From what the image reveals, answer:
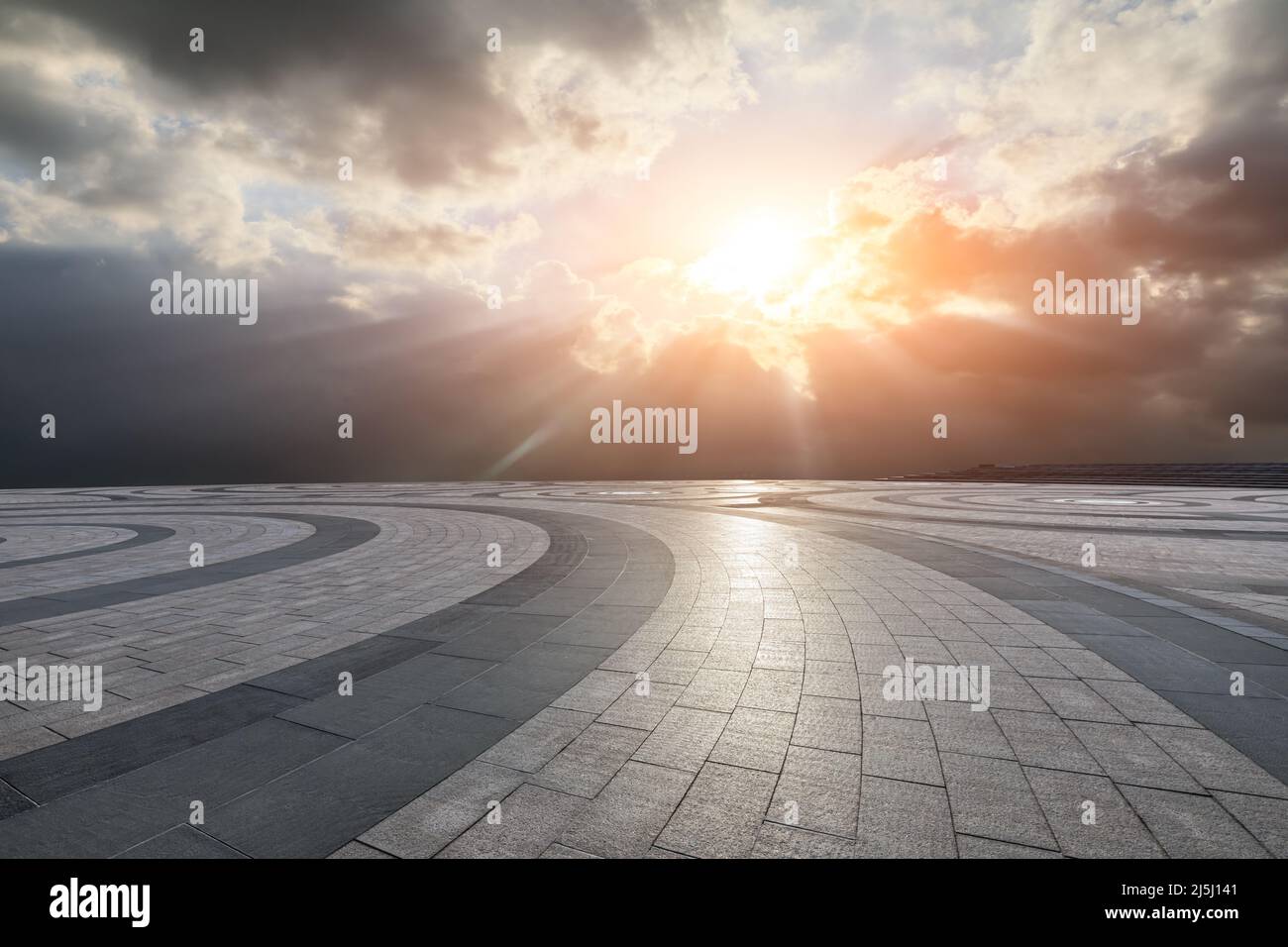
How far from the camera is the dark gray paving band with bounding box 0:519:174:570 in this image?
43.5ft

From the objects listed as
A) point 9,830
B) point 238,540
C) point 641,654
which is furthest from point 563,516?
point 9,830

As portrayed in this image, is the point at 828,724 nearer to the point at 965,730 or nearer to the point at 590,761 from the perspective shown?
the point at 965,730

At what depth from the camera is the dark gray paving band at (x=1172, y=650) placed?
4547 mm

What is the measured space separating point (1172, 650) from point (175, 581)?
16545mm

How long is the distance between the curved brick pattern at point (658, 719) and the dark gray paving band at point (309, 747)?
27 millimetres

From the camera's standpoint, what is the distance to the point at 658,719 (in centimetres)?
479

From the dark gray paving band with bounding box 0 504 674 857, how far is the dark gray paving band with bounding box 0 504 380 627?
612cm

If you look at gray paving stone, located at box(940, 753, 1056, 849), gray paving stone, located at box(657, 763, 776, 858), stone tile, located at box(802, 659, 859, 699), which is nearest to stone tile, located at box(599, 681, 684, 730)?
gray paving stone, located at box(657, 763, 776, 858)

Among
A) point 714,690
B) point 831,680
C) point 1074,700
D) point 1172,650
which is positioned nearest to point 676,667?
point 714,690

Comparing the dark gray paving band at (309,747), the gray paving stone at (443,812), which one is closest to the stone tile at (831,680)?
the dark gray paving band at (309,747)

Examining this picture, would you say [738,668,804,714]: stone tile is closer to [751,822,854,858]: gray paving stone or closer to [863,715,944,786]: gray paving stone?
[863,715,944,786]: gray paving stone
